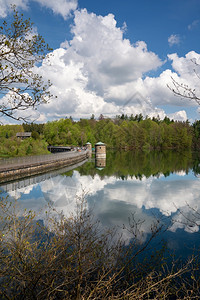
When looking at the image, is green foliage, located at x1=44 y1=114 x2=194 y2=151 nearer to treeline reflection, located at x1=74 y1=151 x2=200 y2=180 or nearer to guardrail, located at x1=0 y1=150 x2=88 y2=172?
treeline reflection, located at x1=74 y1=151 x2=200 y2=180

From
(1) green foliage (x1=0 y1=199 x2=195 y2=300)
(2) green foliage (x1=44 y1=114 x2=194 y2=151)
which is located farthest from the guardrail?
(2) green foliage (x1=44 y1=114 x2=194 y2=151)

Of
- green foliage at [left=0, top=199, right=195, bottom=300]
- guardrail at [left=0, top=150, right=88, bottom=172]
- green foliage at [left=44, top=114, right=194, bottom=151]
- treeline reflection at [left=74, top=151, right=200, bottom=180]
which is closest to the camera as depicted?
green foliage at [left=0, top=199, right=195, bottom=300]

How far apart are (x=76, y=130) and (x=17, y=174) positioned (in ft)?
252

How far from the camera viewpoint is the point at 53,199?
2103 cm

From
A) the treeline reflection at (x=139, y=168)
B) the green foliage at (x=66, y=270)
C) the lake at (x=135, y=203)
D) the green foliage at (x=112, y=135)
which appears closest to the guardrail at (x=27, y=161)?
the lake at (x=135, y=203)

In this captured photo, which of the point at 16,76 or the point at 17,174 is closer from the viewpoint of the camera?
the point at 16,76

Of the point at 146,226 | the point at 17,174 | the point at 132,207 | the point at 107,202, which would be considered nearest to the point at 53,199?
the point at 107,202

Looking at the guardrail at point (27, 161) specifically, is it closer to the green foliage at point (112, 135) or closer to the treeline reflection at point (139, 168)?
the treeline reflection at point (139, 168)

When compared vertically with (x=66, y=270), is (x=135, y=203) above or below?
below

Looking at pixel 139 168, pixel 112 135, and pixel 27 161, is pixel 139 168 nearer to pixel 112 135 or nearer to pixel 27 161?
pixel 27 161

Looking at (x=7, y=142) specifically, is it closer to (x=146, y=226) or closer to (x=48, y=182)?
(x=48, y=182)

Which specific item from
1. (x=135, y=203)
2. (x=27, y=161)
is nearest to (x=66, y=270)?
(x=135, y=203)

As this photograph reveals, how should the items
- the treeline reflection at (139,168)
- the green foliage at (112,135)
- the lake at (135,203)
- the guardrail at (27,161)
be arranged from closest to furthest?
the lake at (135,203) → the guardrail at (27,161) → the treeline reflection at (139,168) → the green foliage at (112,135)

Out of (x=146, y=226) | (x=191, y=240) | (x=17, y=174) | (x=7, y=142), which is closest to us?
(x=191, y=240)
